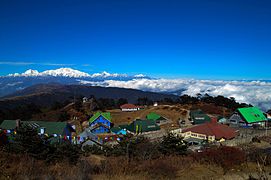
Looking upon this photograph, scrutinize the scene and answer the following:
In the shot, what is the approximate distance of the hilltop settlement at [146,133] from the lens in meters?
11.5

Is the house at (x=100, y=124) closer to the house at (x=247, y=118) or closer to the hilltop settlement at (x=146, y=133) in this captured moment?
the hilltop settlement at (x=146, y=133)

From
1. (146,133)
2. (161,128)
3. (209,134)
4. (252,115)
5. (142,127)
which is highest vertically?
(252,115)

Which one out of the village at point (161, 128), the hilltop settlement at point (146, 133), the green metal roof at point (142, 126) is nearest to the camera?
the hilltop settlement at point (146, 133)

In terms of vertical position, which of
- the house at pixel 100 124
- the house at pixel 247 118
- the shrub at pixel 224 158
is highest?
Answer: the shrub at pixel 224 158

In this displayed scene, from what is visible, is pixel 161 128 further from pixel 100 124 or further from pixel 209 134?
pixel 209 134

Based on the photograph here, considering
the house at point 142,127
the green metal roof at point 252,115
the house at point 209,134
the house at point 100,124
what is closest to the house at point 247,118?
the green metal roof at point 252,115

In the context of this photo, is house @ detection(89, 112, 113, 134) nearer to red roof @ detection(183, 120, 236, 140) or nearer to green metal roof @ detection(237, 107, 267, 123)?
red roof @ detection(183, 120, 236, 140)

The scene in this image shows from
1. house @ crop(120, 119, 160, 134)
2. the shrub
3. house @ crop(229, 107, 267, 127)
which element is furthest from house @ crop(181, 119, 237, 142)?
the shrub

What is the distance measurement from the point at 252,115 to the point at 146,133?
21.2 m

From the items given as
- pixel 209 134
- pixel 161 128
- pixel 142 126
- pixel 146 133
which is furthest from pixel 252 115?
pixel 142 126

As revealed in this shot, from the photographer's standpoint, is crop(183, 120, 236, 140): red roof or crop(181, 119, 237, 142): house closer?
crop(181, 119, 237, 142): house

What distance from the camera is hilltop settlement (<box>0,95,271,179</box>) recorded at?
11539mm

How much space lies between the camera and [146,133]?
36.9 metres

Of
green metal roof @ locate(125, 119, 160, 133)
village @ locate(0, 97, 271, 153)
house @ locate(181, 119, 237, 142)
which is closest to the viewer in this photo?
village @ locate(0, 97, 271, 153)
